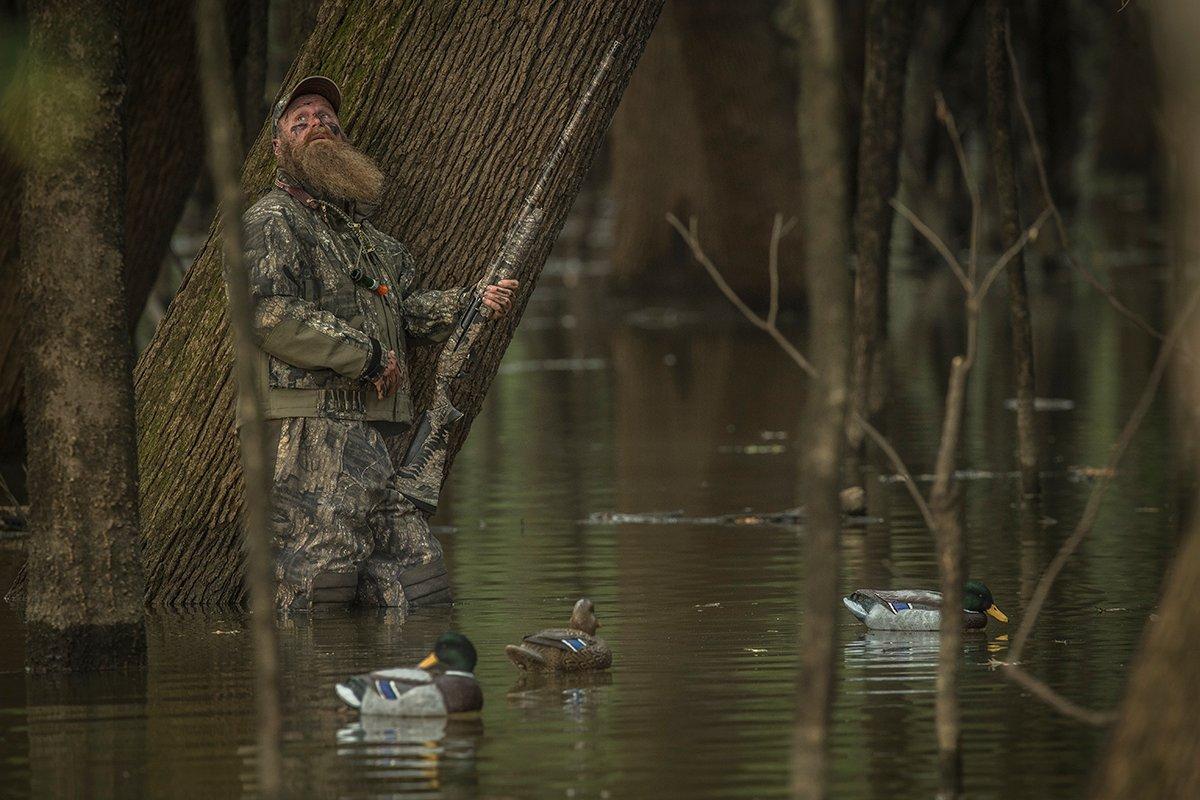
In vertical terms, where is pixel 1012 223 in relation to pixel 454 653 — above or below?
above

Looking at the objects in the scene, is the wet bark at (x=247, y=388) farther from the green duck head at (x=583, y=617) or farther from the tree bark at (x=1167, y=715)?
the green duck head at (x=583, y=617)

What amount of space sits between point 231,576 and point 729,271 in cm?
1922

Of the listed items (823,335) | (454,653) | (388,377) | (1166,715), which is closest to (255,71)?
(388,377)

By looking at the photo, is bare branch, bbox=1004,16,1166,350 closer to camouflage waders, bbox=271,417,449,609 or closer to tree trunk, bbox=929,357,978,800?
tree trunk, bbox=929,357,978,800

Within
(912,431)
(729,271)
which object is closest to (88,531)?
(912,431)

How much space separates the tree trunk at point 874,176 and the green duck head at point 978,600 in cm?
427

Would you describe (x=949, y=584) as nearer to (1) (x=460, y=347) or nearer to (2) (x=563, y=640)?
(2) (x=563, y=640)

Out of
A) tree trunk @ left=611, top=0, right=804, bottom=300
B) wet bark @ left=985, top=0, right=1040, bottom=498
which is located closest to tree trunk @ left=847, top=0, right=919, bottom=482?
wet bark @ left=985, top=0, right=1040, bottom=498

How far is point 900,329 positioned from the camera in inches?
989

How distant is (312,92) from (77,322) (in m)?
1.98

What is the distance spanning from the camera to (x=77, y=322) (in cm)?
750

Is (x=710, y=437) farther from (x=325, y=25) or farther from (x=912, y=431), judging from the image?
(x=325, y=25)

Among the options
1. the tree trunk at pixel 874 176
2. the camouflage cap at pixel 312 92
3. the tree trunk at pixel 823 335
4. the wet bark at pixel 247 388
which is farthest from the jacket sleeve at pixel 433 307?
the tree trunk at pixel 823 335

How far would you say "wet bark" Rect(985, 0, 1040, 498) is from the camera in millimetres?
12141
